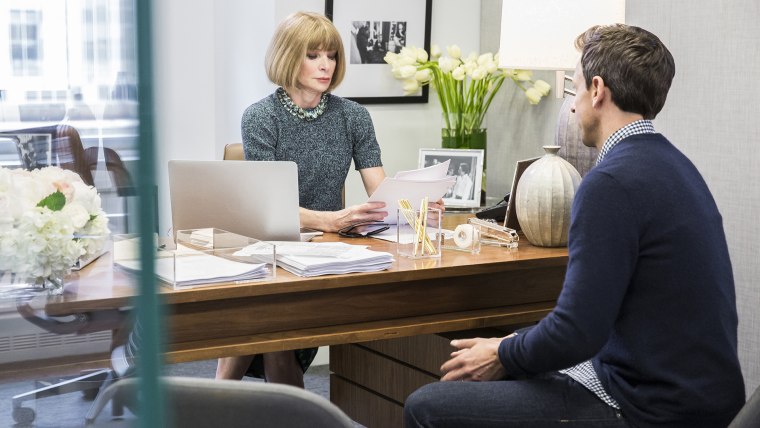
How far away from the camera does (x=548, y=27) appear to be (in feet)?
→ 9.86

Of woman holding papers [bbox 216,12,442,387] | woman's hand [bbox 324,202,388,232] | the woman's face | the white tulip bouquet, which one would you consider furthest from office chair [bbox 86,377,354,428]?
the white tulip bouquet

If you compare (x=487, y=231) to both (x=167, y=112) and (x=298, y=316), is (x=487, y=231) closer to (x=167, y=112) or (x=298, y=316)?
(x=298, y=316)

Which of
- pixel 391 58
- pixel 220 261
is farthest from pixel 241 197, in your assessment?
pixel 391 58

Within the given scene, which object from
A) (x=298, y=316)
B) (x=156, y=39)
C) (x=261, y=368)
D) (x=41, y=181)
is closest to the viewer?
(x=156, y=39)

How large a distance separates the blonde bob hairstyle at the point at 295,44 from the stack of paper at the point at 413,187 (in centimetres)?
64

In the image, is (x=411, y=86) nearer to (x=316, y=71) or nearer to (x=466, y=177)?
(x=466, y=177)

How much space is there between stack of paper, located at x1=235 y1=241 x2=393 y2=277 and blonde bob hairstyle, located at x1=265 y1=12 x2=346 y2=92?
0.82 meters

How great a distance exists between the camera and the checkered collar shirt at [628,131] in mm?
1929

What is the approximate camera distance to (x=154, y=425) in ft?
1.16

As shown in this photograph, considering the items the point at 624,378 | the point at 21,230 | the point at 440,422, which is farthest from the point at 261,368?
the point at 21,230

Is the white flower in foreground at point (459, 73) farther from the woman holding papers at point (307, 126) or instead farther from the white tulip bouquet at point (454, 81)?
the woman holding papers at point (307, 126)

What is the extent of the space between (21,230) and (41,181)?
4 cm

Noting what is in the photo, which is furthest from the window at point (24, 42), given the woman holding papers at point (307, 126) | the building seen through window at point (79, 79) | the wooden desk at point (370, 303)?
the woman holding papers at point (307, 126)

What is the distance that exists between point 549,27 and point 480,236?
33.3 inches
